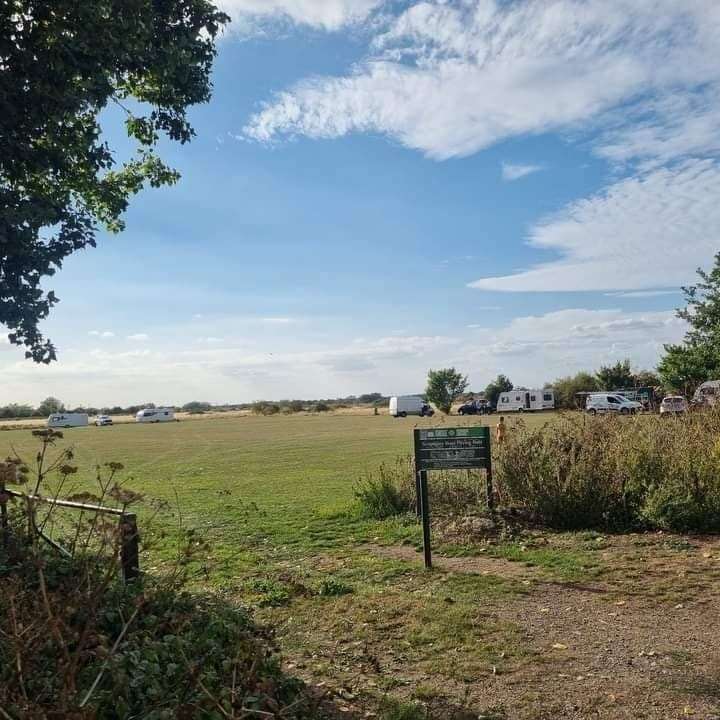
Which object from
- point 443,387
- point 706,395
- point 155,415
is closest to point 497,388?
point 443,387

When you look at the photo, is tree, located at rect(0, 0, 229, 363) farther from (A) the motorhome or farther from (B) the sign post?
(A) the motorhome

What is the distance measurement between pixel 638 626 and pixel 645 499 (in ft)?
13.3

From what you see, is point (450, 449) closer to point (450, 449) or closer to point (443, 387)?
point (450, 449)

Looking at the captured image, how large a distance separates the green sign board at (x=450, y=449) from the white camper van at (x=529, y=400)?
68.1 m

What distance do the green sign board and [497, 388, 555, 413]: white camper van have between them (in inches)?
2680

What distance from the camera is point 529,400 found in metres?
76.4

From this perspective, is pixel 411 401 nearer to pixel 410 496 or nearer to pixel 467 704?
pixel 410 496

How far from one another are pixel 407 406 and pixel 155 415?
36.9 metres

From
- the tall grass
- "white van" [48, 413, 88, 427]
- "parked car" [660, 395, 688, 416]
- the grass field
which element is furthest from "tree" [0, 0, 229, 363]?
"white van" [48, 413, 88, 427]

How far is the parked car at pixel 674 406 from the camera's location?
12.4 m

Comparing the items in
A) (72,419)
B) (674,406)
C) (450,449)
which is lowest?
(72,419)

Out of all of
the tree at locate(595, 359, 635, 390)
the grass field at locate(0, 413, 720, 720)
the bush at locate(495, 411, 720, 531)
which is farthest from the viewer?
the tree at locate(595, 359, 635, 390)

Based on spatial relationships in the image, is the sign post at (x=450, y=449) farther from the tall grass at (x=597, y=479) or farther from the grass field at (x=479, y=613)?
the tall grass at (x=597, y=479)

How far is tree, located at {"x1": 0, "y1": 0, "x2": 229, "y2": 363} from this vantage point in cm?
632
